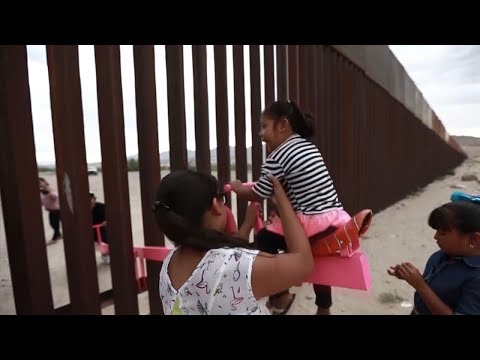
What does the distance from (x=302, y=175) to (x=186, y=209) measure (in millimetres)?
727

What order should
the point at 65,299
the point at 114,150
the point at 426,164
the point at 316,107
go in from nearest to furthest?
the point at 114,150 < the point at 65,299 < the point at 316,107 < the point at 426,164

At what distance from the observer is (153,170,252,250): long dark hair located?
A: 3.78 feet

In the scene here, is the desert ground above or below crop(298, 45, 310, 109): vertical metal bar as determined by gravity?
below

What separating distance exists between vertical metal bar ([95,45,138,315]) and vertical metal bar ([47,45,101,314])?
0.45 ft

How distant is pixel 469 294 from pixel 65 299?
137 inches

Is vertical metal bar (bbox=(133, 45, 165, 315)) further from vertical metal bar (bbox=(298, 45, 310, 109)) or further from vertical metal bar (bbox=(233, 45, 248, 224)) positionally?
vertical metal bar (bbox=(298, 45, 310, 109))

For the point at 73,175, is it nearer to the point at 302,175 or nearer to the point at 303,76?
the point at 302,175

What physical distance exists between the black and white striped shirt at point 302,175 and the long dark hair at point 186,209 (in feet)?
1.78

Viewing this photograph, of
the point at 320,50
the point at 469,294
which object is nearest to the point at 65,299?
the point at 469,294

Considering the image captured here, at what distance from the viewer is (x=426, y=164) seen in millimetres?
11445

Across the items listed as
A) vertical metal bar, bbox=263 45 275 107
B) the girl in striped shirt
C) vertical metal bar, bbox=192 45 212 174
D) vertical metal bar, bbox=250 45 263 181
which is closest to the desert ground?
vertical metal bar, bbox=192 45 212 174

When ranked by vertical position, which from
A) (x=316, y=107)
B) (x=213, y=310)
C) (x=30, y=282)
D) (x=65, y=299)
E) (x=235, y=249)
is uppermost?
(x=316, y=107)
